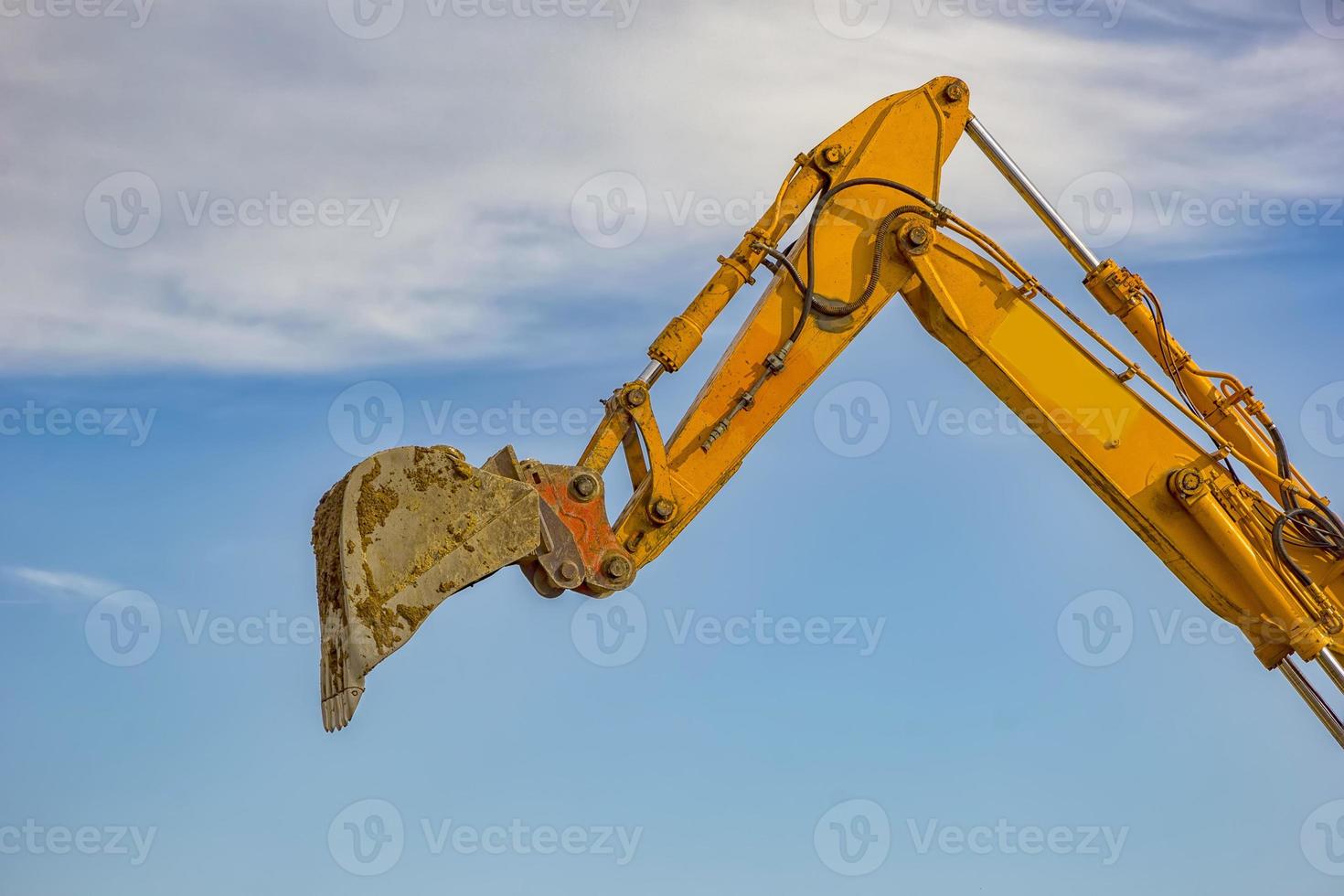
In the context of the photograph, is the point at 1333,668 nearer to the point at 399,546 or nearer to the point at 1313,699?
the point at 1313,699

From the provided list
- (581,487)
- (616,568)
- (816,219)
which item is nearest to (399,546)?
(581,487)

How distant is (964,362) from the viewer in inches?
363

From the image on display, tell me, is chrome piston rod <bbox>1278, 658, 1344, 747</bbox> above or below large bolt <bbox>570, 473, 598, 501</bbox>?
below

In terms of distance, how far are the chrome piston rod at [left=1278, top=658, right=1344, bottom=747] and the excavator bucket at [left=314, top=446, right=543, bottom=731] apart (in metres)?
4.30

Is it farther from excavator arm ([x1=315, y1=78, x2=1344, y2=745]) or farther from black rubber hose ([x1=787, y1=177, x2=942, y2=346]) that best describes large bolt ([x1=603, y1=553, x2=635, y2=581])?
black rubber hose ([x1=787, y1=177, x2=942, y2=346])

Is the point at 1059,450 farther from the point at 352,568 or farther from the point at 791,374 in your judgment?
the point at 352,568

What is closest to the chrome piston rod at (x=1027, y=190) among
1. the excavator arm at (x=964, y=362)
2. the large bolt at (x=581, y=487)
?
the excavator arm at (x=964, y=362)

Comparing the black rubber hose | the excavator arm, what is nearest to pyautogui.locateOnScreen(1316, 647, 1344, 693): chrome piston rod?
the excavator arm

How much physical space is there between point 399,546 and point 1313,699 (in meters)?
5.11

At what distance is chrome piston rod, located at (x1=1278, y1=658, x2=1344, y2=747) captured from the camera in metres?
8.84

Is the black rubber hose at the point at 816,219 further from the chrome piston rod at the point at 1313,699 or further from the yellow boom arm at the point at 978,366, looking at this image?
the chrome piston rod at the point at 1313,699

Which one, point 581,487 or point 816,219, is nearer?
point 581,487

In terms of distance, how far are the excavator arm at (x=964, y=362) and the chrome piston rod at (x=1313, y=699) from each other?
0.04 ft

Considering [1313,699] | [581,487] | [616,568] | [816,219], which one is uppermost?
[816,219]
